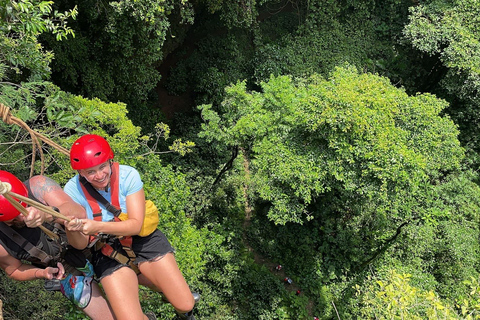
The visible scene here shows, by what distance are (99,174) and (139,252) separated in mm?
1106

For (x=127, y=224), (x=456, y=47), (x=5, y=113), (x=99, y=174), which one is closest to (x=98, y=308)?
(x=127, y=224)

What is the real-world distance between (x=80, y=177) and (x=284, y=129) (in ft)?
25.0

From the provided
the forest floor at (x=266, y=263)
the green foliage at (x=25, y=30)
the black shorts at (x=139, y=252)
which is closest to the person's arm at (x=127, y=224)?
the black shorts at (x=139, y=252)

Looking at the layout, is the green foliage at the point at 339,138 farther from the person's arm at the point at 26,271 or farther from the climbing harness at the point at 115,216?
the person's arm at the point at 26,271

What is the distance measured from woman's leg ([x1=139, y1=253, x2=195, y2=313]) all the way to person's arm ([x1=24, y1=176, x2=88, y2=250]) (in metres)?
0.86

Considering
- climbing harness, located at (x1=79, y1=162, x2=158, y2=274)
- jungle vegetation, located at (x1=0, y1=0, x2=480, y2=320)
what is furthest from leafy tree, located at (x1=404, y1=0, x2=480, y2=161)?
climbing harness, located at (x1=79, y1=162, x2=158, y2=274)

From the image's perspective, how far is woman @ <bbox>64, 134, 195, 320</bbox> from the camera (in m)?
3.40

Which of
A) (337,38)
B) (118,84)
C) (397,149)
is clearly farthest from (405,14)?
(118,84)

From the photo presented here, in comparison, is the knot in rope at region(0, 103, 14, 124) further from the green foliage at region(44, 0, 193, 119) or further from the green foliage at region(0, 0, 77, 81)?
the green foliage at region(44, 0, 193, 119)

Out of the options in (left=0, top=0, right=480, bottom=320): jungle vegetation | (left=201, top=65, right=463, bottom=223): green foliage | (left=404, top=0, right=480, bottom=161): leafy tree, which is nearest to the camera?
(left=0, top=0, right=480, bottom=320): jungle vegetation

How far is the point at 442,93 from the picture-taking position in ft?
58.3

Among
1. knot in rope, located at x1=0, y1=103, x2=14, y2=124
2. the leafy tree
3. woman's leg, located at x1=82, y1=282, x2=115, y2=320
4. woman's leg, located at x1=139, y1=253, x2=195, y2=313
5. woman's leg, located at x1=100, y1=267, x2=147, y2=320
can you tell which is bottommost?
woman's leg, located at x1=82, y1=282, x2=115, y2=320

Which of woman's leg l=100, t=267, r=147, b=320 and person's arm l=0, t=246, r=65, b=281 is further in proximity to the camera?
woman's leg l=100, t=267, r=147, b=320

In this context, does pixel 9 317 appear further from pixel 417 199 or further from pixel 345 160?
pixel 417 199
